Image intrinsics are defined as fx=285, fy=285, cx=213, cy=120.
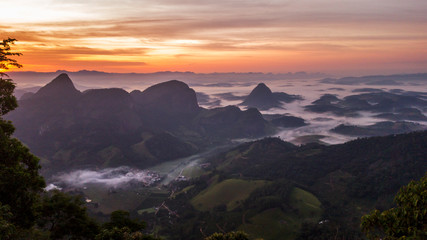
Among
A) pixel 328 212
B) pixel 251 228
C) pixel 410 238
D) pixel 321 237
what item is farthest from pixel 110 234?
pixel 328 212

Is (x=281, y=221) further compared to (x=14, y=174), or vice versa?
(x=281, y=221)

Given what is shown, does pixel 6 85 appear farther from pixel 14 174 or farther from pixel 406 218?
pixel 406 218

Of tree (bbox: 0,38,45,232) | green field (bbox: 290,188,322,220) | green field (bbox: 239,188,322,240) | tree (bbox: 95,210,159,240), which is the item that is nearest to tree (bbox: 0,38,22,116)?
tree (bbox: 0,38,45,232)

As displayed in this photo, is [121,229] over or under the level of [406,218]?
under

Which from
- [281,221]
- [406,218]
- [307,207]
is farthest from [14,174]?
[307,207]

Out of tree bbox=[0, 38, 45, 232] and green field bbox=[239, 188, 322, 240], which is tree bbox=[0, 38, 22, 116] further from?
green field bbox=[239, 188, 322, 240]

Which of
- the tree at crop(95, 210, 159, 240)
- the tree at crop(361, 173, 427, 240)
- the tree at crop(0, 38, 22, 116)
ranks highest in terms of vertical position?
the tree at crop(0, 38, 22, 116)

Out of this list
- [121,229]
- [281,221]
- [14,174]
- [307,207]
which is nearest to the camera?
[14,174]

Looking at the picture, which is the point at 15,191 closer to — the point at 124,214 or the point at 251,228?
the point at 124,214
